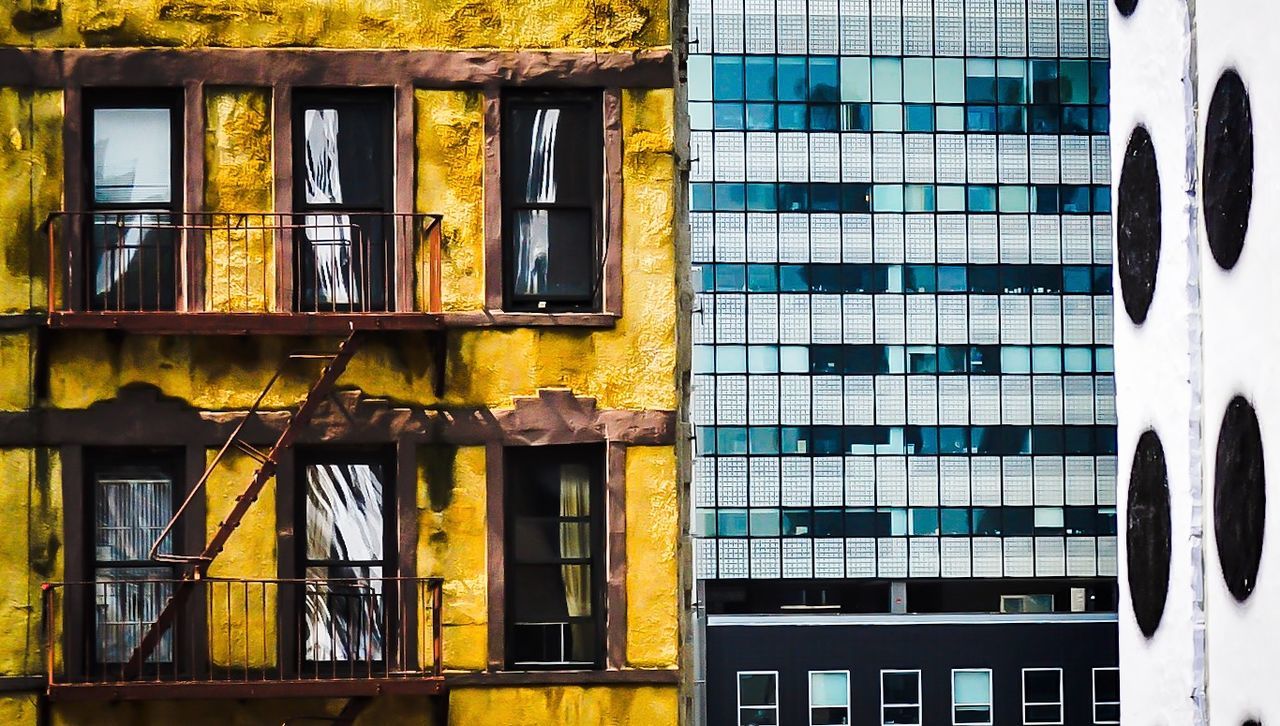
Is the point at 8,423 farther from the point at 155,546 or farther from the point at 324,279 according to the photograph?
the point at 324,279

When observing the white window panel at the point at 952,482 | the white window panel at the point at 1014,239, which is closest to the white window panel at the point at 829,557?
the white window panel at the point at 952,482

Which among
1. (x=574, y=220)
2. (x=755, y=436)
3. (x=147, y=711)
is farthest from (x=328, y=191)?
(x=755, y=436)

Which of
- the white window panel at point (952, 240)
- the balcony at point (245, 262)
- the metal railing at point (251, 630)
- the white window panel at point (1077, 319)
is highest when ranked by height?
the white window panel at point (952, 240)

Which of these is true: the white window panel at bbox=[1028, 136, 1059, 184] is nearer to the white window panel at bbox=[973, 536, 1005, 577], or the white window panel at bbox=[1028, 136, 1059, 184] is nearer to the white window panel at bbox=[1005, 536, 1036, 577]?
the white window panel at bbox=[1005, 536, 1036, 577]

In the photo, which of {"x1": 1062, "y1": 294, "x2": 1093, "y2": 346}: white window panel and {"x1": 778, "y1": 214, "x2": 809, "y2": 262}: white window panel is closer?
{"x1": 778, "y1": 214, "x2": 809, "y2": 262}: white window panel

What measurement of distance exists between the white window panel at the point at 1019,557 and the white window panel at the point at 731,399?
10.2 metres

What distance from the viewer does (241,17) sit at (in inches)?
628

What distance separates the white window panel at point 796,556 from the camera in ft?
203

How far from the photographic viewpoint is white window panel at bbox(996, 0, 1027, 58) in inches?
2509

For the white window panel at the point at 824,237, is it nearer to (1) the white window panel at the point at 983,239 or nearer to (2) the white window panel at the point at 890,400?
(2) the white window panel at the point at 890,400

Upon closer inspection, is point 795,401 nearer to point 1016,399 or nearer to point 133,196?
point 1016,399

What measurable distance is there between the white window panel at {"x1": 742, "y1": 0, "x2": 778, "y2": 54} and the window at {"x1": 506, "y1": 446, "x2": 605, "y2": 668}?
48.6 m

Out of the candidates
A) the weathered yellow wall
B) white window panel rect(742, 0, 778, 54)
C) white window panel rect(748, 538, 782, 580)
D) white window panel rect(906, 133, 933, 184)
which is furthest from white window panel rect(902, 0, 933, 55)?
the weathered yellow wall

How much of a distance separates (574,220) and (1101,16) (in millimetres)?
Answer: 52629
